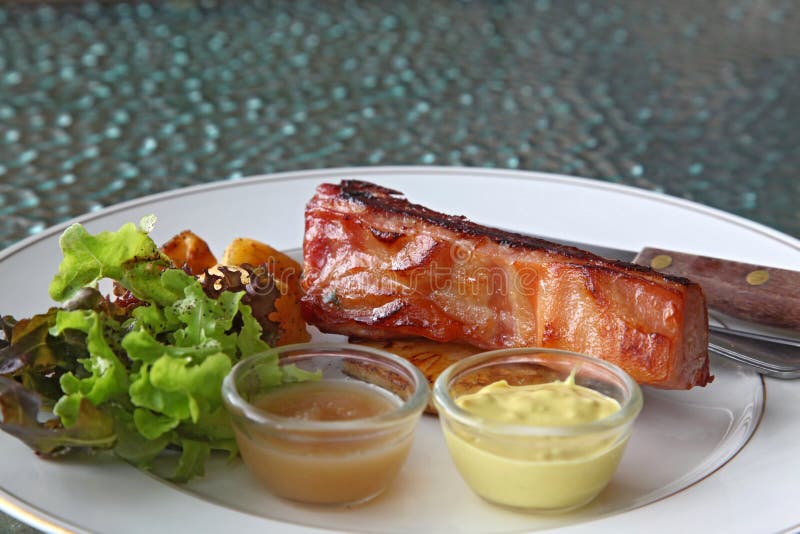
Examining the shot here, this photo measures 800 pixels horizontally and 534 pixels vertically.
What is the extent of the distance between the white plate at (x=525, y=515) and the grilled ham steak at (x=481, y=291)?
213 millimetres

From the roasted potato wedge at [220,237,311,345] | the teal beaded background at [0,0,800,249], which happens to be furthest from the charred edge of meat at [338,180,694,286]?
the teal beaded background at [0,0,800,249]

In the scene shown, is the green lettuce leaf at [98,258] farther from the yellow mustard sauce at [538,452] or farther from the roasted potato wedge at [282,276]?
the yellow mustard sauce at [538,452]

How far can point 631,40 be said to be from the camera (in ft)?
25.6

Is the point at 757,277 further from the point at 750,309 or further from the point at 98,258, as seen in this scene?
the point at 98,258

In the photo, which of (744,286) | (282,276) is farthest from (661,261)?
(282,276)

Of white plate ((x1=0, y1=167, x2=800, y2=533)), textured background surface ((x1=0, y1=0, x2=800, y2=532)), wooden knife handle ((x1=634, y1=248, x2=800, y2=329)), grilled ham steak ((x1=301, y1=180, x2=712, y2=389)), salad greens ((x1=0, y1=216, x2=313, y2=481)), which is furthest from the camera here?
textured background surface ((x1=0, y1=0, x2=800, y2=532))

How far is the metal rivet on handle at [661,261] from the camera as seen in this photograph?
A: 12.5ft

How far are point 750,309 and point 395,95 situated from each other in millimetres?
3490

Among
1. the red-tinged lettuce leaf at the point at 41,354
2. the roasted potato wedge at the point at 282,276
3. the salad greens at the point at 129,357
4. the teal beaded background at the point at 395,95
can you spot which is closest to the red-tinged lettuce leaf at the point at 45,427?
the salad greens at the point at 129,357

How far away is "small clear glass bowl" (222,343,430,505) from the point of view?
102 inches

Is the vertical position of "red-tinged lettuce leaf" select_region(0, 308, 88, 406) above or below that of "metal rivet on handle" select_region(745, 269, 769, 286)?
below

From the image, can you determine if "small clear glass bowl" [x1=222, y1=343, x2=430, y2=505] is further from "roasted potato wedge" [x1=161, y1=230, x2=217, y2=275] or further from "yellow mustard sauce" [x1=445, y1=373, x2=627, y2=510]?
"roasted potato wedge" [x1=161, y1=230, x2=217, y2=275]

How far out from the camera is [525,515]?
2633 mm

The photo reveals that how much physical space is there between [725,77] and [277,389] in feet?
16.9
